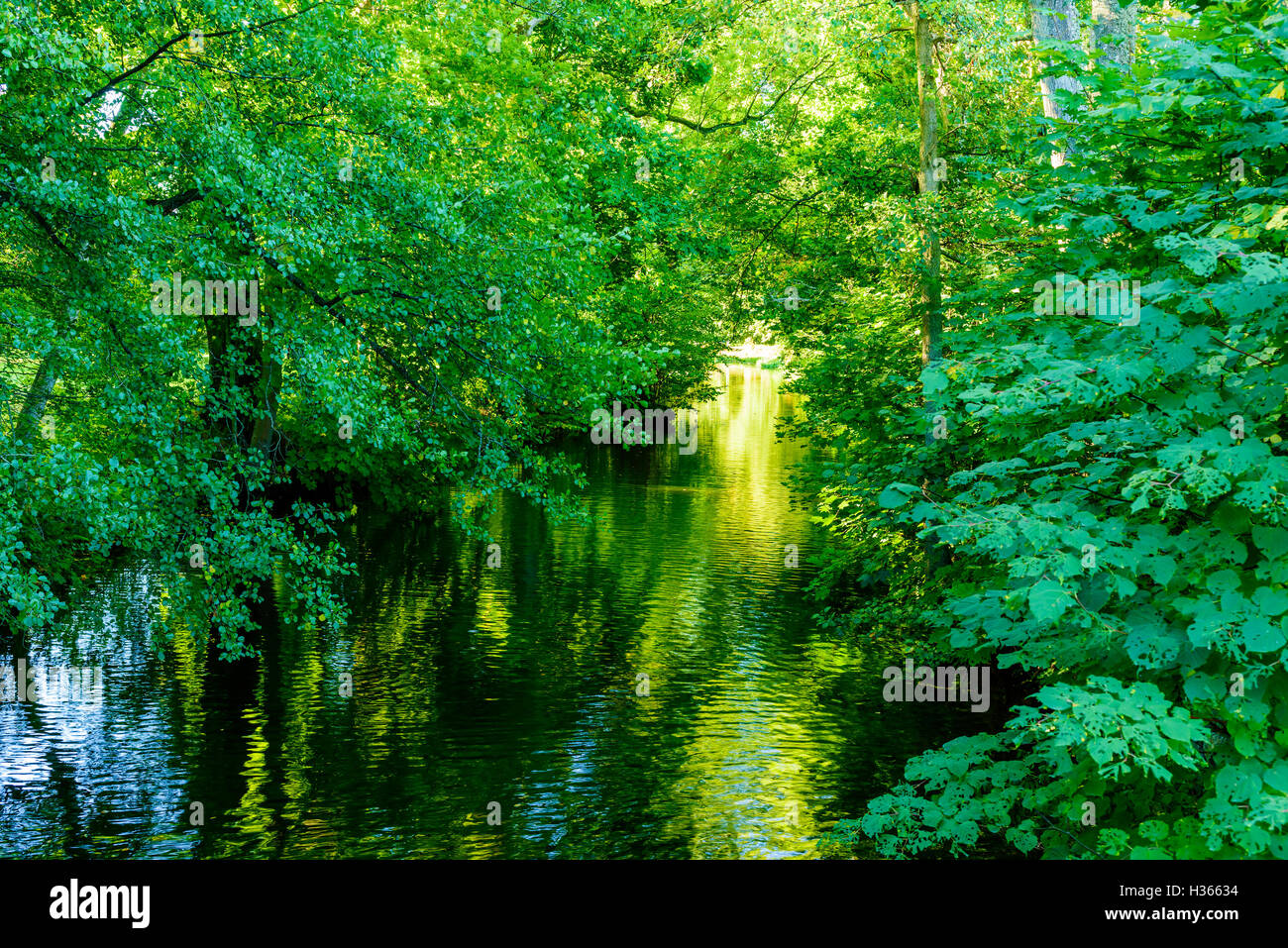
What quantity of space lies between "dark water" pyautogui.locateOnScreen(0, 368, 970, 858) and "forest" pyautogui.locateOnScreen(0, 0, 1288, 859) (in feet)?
0.26

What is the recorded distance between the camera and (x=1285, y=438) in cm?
566

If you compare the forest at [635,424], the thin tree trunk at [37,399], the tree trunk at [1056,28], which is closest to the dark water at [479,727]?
the forest at [635,424]

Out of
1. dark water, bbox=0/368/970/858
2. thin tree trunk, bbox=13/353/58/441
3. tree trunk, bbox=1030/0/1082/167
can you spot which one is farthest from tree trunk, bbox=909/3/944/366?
thin tree trunk, bbox=13/353/58/441

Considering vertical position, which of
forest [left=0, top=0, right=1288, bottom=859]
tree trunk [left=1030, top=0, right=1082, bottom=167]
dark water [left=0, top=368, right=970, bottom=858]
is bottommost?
dark water [left=0, top=368, right=970, bottom=858]

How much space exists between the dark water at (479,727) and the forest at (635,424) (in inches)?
3.2

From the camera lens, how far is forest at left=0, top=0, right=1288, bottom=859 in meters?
5.65

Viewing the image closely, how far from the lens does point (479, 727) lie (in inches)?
548

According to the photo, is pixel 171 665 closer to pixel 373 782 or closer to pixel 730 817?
pixel 373 782

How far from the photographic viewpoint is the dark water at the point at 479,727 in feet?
35.7

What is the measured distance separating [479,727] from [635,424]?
4.36 metres

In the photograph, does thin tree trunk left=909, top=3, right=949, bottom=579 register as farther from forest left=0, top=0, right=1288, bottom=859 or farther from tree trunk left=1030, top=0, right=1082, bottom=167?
tree trunk left=1030, top=0, right=1082, bottom=167

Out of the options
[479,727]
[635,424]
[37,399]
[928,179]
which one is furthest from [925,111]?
[37,399]

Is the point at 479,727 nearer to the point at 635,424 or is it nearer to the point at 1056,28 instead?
the point at 635,424
